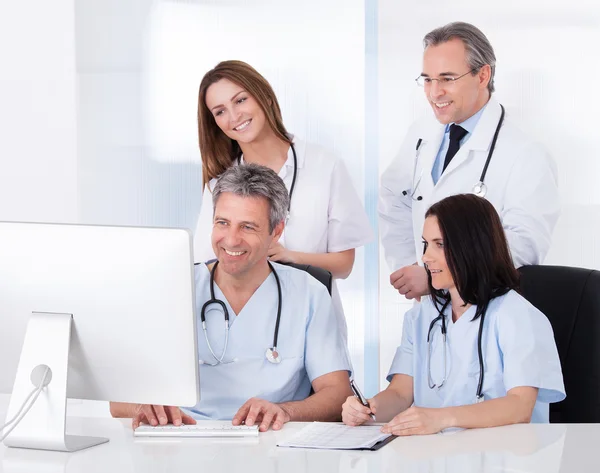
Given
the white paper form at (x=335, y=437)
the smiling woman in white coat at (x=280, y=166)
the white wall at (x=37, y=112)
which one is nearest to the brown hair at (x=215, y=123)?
the smiling woman in white coat at (x=280, y=166)

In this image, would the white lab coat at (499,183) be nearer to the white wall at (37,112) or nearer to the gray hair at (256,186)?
the gray hair at (256,186)

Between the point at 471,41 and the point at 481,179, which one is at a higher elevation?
the point at 471,41

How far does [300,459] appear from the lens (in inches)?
60.7

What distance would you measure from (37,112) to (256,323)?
1.97 metres

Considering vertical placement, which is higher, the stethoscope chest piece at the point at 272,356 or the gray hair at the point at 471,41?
the gray hair at the point at 471,41

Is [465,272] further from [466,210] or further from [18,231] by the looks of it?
[18,231]

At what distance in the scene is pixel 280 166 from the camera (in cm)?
293

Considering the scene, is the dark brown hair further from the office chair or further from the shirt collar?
the shirt collar

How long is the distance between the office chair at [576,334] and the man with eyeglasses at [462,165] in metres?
0.62

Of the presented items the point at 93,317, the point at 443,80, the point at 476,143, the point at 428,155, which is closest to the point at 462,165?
the point at 476,143

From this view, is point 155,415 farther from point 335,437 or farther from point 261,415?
point 335,437

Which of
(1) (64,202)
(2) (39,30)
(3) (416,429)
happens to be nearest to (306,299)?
(3) (416,429)

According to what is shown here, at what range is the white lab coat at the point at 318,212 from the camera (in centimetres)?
287

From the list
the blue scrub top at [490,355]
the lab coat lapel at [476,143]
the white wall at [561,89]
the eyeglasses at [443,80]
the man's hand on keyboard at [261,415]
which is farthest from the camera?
the white wall at [561,89]
